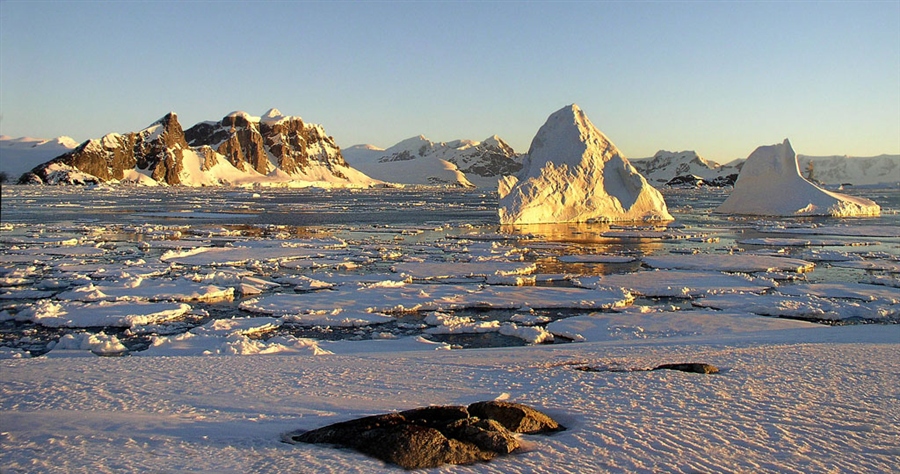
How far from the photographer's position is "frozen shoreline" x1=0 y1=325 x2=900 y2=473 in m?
3.49

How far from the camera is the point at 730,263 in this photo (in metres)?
14.7

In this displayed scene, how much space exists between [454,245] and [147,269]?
316 inches

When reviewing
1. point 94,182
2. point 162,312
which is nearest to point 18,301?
point 162,312

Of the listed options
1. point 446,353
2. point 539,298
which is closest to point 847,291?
point 539,298

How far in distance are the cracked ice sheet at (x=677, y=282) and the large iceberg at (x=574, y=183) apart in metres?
13.6

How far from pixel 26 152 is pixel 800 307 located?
498 ft

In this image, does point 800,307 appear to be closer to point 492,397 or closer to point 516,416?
point 492,397

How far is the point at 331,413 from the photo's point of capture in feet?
14.1

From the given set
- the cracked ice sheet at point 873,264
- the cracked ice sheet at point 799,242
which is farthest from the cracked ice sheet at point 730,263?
the cracked ice sheet at point 799,242

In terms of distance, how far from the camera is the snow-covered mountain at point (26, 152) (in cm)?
11982

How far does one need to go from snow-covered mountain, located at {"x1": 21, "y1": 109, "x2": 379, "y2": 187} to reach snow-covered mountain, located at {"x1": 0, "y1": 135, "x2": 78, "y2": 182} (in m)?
15.3

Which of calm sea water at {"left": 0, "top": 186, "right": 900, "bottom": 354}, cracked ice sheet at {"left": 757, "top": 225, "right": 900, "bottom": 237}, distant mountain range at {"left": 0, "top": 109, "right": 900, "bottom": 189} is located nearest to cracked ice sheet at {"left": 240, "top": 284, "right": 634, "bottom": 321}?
calm sea water at {"left": 0, "top": 186, "right": 900, "bottom": 354}

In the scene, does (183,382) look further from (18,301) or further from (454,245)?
(454,245)

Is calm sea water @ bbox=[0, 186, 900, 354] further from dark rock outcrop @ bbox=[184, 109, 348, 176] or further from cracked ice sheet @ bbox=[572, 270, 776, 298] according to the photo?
dark rock outcrop @ bbox=[184, 109, 348, 176]
